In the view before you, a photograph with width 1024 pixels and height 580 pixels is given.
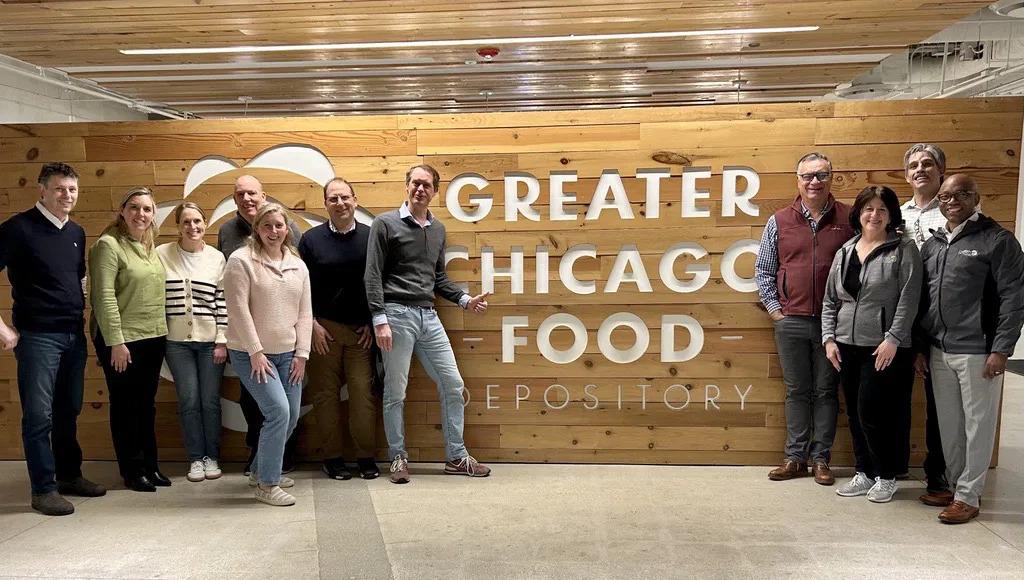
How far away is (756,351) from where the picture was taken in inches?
166

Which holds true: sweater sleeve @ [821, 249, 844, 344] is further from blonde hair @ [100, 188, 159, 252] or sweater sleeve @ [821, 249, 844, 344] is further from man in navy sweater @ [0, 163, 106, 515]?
man in navy sweater @ [0, 163, 106, 515]

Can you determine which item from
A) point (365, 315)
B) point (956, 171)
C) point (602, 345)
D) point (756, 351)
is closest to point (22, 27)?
point (365, 315)

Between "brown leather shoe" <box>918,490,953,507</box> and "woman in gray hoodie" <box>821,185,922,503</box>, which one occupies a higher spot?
"woman in gray hoodie" <box>821,185,922,503</box>

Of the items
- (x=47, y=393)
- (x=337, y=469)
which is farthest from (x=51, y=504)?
(x=337, y=469)

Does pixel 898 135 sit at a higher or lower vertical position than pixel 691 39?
lower

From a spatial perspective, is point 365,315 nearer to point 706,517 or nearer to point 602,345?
point 602,345

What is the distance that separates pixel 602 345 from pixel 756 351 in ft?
3.03

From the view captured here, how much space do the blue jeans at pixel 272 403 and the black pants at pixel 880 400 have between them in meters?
2.92

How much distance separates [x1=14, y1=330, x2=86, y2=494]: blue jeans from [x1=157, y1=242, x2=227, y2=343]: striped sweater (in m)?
0.48

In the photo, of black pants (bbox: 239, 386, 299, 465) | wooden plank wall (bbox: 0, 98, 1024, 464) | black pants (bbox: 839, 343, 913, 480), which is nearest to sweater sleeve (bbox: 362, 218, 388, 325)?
wooden plank wall (bbox: 0, 98, 1024, 464)

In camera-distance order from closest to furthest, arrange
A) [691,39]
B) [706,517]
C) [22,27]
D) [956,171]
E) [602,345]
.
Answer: [706,517]
[956,171]
[602,345]
[22,27]
[691,39]

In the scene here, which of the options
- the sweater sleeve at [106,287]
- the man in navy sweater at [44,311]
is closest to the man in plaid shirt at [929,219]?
the sweater sleeve at [106,287]

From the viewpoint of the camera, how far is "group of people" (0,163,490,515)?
11.5 ft

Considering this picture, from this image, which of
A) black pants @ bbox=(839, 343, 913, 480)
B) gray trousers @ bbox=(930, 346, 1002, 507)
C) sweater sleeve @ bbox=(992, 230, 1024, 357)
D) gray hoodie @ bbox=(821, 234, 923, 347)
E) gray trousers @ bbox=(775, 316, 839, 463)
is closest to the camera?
sweater sleeve @ bbox=(992, 230, 1024, 357)
